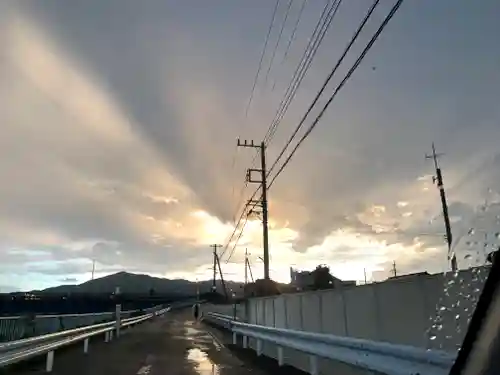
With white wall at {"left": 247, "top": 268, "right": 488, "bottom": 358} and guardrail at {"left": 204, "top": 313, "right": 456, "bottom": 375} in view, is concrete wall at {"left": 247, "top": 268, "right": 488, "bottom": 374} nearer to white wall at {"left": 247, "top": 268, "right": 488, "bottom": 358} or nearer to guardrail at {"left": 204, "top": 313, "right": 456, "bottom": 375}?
white wall at {"left": 247, "top": 268, "right": 488, "bottom": 358}

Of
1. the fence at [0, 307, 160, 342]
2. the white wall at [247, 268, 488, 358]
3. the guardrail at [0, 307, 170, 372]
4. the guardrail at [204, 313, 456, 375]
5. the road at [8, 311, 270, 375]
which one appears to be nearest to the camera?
the white wall at [247, 268, 488, 358]

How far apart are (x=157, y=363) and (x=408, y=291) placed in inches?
354

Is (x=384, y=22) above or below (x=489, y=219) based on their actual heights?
above

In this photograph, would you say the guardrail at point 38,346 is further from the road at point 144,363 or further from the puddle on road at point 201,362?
the puddle on road at point 201,362

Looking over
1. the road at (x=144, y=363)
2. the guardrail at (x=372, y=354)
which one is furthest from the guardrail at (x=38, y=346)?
the guardrail at (x=372, y=354)

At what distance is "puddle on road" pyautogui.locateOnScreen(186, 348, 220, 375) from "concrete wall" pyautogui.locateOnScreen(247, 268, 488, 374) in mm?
2065

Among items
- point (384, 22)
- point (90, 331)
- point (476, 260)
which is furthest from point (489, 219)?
point (90, 331)

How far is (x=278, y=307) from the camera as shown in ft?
55.5

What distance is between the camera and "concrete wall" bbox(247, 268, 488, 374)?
438 centimetres

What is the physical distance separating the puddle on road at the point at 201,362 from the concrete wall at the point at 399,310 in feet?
6.78

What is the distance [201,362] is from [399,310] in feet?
27.1

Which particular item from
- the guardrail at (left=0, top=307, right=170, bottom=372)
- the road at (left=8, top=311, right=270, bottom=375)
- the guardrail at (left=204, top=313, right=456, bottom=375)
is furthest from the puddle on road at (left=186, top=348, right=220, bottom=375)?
the guardrail at (left=0, top=307, right=170, bottom=372)

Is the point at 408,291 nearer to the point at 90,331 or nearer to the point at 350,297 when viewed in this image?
the point at 350,297

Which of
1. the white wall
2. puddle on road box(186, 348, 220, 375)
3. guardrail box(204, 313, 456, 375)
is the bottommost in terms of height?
puddle on road box(186, 348, 220, 375)
